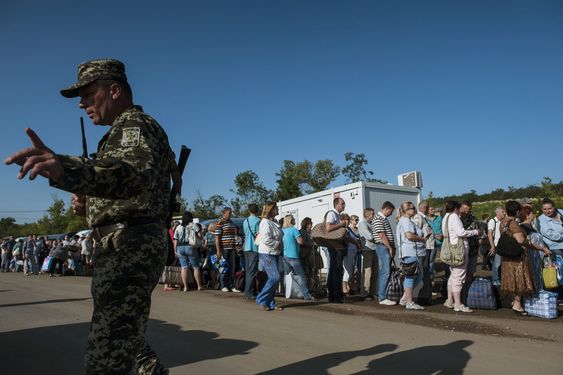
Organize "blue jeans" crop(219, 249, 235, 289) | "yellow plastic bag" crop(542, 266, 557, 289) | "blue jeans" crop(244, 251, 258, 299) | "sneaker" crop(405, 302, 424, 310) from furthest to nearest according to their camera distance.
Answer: "blue jeans" crop(219, 249, 235, 289)
"blue jeans" crop(244, 251, 258, 299)
"sneaker" crop(405, 302, 424, 310)
"yellow plastic bag" crop(542, 266, 557, 289)

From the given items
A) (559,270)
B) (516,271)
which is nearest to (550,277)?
(559,270)

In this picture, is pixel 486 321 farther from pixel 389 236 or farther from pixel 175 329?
pixel 175 329

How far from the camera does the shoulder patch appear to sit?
240 cm

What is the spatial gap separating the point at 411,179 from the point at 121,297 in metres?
12.5

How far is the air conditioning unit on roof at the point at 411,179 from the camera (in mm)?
13742

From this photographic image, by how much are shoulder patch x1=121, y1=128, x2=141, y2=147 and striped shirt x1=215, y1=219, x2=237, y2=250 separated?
9098 mm

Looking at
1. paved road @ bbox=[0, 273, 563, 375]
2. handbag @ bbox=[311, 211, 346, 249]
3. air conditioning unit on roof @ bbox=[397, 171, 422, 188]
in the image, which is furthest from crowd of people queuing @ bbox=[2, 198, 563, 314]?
air conditioning unit on roof @ bbox=[397, 171, 422, 188]

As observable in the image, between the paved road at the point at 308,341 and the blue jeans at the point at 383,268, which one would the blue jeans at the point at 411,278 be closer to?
the paved road at the point at 308,341

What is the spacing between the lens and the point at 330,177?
136 feet

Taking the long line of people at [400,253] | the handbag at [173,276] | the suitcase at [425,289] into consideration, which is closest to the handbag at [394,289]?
the long line of people at [400,253]

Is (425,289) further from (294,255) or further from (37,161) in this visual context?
(37,161)

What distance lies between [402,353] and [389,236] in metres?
4.16

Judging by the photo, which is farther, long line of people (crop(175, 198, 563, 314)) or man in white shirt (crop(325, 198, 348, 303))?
man in white shirt (crop(325, 198, 348, 303))

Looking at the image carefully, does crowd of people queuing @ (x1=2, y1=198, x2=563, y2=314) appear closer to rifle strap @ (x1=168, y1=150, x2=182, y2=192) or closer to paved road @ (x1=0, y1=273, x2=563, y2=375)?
paved road @ (x1=0, y1=273, x2=563, y2=375)
